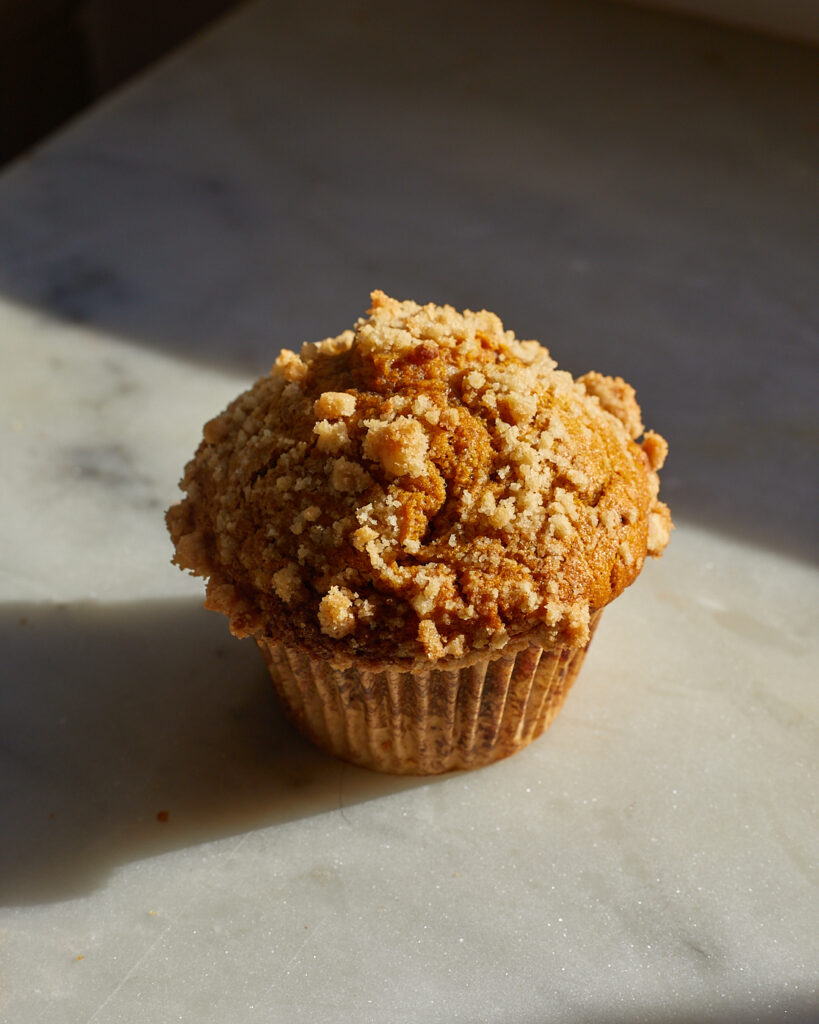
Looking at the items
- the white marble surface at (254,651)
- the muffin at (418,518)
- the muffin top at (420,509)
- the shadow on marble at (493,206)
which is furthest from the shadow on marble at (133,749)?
the shadow on marble at (493,206)

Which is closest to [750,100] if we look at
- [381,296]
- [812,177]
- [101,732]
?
[812,177]

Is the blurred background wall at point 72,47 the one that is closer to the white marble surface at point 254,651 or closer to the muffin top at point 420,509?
the white marble surface at point 254,651

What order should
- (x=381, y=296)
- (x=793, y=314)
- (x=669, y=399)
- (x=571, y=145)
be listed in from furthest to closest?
(x=571, y=145), (x=793, y=314), (x=669, y=399), (x=381, y=296)

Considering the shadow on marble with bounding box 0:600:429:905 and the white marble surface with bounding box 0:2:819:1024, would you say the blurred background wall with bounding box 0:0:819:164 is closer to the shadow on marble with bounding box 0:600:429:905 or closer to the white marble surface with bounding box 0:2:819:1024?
the white marble surface with bounding box 0:2:819:1024

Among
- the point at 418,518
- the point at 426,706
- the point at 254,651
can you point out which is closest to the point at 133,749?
the point at 254,651

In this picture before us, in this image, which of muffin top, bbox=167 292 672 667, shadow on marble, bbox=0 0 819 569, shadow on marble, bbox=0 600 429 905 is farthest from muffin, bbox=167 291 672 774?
shadow on marble, bbox=0 0 819 569

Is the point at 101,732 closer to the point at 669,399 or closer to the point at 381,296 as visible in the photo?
the point at 381,296
